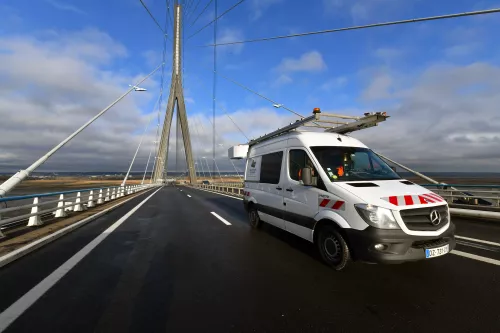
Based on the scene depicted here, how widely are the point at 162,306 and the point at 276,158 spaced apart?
3.99 m

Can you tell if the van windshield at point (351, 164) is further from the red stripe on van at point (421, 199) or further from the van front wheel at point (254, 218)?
the van front wheel at point (254, 218)

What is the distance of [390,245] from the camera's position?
143 inches

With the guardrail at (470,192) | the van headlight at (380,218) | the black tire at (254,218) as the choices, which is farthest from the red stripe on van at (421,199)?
the guardrail at (470,192)

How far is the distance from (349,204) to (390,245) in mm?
738

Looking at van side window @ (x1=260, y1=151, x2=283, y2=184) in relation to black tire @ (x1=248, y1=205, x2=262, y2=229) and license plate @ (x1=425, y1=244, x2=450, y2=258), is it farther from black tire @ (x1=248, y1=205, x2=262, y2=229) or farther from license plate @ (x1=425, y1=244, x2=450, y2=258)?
license plate @ (x1=425, y1=244, x2=450, y2=258)

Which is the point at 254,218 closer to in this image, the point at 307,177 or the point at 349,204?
the point at 307,177

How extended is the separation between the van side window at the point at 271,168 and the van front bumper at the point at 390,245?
254cm

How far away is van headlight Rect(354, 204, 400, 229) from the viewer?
3.66 meters

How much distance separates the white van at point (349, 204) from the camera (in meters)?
3.67

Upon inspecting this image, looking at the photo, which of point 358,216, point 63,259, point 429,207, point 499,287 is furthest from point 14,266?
point 499,287

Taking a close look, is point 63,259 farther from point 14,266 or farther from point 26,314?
point 26,314

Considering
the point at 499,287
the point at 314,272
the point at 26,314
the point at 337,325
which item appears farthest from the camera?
the point at 314,272

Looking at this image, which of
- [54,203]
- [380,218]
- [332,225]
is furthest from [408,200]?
Answer: [54,203]

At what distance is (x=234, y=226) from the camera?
8.15 meters
